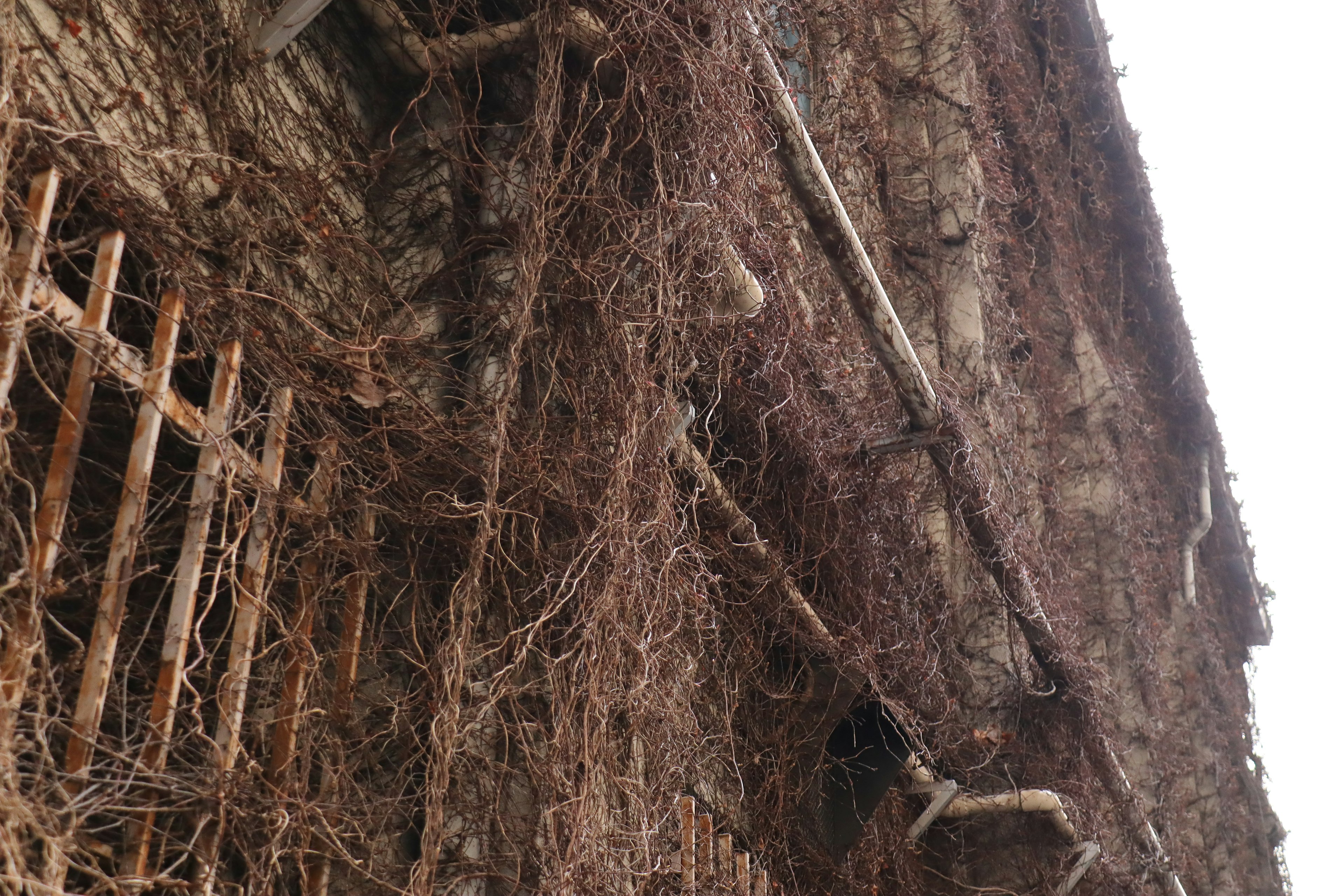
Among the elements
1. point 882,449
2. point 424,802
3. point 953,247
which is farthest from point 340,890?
point 953,247

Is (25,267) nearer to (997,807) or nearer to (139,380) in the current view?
(139,380)

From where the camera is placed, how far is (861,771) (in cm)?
494

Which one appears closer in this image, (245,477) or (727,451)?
(245,477)

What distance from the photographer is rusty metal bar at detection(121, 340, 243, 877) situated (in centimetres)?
231

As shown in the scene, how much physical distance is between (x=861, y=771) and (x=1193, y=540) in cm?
710

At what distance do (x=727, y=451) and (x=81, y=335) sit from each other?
2499 millimetres

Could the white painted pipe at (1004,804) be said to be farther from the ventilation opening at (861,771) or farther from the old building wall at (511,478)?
the ventilation opening at (861,771)

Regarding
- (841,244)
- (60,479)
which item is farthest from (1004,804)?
(60,479)

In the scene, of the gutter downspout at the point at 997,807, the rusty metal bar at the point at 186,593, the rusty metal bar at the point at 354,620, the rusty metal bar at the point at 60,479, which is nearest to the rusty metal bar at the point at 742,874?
the gutter downspout at the point at 997,807

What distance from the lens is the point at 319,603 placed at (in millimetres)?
2932

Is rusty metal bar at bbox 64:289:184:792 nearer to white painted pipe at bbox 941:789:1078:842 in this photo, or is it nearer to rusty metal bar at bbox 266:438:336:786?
rusty metal bar at bbox 266:438:336:786

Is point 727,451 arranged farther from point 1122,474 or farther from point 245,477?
point 1122,474

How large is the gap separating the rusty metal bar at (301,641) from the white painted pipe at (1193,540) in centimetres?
947

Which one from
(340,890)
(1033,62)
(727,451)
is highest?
(1033,62)
